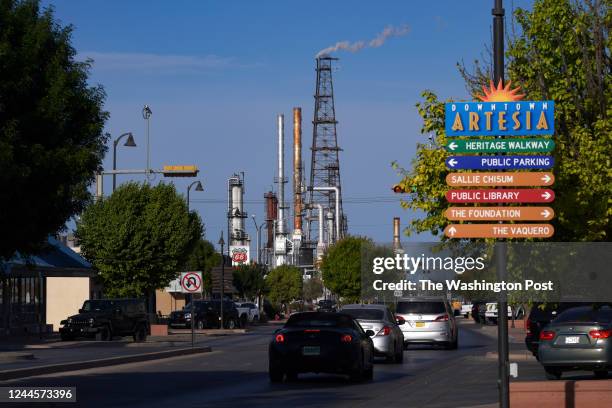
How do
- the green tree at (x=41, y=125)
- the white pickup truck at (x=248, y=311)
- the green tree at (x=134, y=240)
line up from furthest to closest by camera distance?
1. the white pickup truck at (x=248, y=311)
2. the green tree at (x=134, y=240)
3. the green tree at (x=41, y=125)

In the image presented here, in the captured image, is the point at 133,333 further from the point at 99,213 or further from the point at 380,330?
the point at 380,330

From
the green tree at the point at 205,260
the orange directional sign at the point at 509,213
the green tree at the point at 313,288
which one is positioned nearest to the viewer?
the orange directional sign at the point at 509,213

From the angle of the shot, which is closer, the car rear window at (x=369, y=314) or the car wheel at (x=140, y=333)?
the car rear window at (x=369, y=314)

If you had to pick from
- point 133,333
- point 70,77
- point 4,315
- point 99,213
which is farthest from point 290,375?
point 99,213

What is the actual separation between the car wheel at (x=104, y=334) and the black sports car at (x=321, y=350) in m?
25.9

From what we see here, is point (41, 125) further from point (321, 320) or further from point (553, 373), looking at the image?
point (553, 373)

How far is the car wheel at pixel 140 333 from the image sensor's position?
171ft

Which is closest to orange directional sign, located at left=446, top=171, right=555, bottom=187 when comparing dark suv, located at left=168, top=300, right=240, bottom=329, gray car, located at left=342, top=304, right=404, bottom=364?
gray car, located at left=342, top=304, right=404, bottom=364

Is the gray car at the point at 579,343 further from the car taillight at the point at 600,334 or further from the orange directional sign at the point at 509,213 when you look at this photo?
the orange directional sign at the point at 509,213

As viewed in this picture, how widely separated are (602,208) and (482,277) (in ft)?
17.9

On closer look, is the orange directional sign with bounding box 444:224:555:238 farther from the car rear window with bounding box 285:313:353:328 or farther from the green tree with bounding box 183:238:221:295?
the green tree with bounding box 183:238:221:295

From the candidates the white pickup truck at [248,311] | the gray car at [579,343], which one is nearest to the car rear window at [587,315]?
the gray car at [579,343]

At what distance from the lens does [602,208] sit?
18.8 meters

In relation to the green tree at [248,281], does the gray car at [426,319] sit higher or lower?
lower
